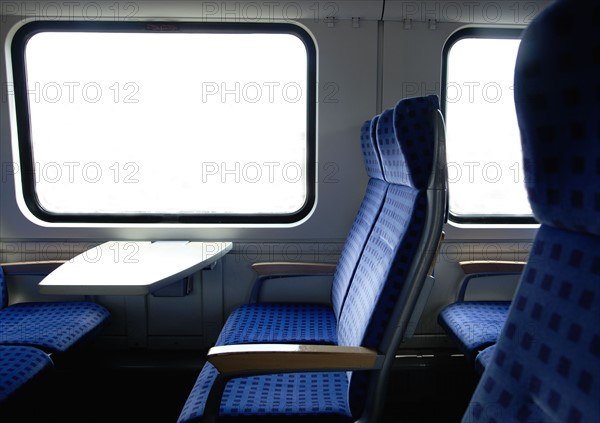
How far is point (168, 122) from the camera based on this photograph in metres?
2.64

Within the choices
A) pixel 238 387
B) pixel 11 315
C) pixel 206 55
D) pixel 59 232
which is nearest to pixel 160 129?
pixel 206 55

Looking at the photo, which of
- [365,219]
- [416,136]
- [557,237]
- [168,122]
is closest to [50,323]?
[168,122]

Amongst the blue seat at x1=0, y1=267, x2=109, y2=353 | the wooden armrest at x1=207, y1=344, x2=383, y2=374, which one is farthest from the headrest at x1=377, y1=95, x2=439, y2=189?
the blue seat at x1=0, y1=267, x2=109, y2=353

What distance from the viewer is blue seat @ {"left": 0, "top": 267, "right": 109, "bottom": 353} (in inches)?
79.6

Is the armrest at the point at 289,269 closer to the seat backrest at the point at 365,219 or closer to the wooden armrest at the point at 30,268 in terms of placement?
the seat backrest at the point at 365,219

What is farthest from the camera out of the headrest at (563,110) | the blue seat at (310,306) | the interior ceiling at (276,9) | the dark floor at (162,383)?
the dark floor at (162,383)

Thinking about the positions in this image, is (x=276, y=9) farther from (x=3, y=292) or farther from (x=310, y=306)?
(x=3, y=292)

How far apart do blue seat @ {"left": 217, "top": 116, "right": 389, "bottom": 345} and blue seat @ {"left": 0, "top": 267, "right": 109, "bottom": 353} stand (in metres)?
0.67

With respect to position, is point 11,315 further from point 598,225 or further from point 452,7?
point 452,7

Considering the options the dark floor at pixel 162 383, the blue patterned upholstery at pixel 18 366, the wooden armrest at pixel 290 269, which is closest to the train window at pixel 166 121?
the wooden armrest at pixel 290 269

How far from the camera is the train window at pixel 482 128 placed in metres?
2.62

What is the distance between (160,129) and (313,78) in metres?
0.90

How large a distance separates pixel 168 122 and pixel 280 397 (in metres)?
1.70

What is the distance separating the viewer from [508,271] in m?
2.54
